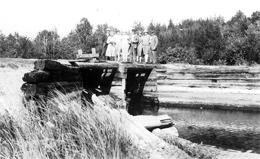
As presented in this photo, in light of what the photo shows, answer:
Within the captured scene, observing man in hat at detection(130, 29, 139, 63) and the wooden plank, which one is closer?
the wooden plank

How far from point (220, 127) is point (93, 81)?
19.2 feet

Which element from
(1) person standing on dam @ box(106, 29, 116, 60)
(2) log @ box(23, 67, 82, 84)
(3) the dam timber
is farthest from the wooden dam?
(2) log @ box(23, 67, 82, 84)

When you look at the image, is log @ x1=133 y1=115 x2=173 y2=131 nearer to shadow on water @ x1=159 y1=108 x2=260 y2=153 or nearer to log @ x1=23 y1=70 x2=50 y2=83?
shadow on water @ x1=159 y1=108 x2=260 y2=153

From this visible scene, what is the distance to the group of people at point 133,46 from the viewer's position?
731 inches

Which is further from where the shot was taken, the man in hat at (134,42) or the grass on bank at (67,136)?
the man in hat at (134,42)

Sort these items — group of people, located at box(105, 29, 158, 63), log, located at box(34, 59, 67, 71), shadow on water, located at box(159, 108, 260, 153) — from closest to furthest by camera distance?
log, located at box(34, 59, 67, 71) → shadow on water, located at box(159, 108, 260, 153) → group of people, located at box(105, 29, 158, 63)

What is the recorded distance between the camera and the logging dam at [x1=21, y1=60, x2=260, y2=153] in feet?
37.1

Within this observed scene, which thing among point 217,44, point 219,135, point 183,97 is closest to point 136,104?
point 183,97

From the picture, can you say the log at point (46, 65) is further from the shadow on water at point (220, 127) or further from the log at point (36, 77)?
the shadow on water at point (220, 127)

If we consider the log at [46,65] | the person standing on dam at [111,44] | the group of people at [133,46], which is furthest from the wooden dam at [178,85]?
the log at [46,65]

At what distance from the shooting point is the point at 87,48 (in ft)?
145

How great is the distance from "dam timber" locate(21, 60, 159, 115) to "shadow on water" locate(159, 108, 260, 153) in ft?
6.09

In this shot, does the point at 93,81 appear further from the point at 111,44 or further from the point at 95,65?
the point at 111,44

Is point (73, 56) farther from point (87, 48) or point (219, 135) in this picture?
point (219, 135)
